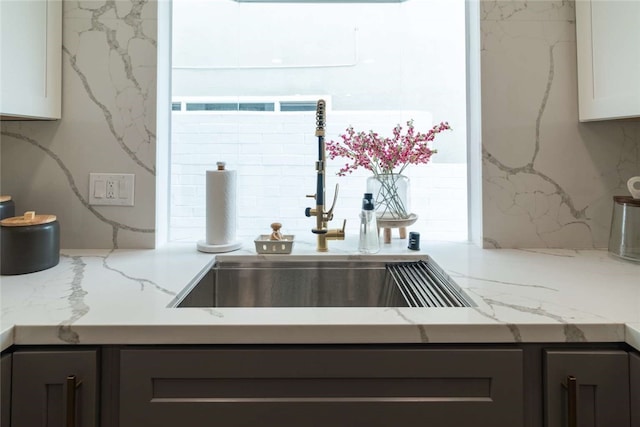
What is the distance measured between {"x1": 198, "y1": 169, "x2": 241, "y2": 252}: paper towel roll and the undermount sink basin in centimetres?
7

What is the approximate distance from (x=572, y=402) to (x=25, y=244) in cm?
131

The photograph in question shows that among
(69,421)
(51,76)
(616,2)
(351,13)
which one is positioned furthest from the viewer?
(351,13)

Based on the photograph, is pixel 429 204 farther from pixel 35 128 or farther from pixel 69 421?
pixel 35 128

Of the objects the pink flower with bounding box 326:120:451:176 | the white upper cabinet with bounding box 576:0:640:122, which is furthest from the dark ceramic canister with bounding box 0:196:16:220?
the white upper cabinet with bounding box 576:0:640:122

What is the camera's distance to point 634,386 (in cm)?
69

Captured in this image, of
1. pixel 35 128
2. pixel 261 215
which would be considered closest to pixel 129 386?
pixel 261 215

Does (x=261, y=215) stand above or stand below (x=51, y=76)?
below

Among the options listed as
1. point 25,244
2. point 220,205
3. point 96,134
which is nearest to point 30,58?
point 96,134

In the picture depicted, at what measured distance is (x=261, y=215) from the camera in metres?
1.59

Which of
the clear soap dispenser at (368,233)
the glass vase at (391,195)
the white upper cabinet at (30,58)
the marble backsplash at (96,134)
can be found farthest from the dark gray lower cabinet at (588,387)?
the white upper cabinet at (30,58)

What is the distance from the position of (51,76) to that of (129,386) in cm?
110

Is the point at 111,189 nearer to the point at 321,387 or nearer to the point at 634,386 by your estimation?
the point at 321,387

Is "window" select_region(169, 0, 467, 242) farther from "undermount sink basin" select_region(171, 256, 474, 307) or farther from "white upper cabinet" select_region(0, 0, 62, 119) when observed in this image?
"white upper cabinet" select_region(0, 0, 62, 119)

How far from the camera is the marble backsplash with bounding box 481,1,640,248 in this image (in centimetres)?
134
